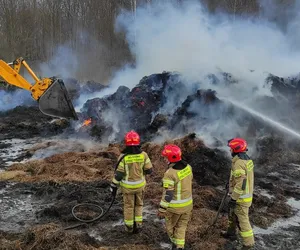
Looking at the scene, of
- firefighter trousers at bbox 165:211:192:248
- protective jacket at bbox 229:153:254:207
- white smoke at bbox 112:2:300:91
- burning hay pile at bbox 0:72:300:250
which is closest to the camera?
firefighter trousers at bbox 165:211:192:248

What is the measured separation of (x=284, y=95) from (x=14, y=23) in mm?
27658

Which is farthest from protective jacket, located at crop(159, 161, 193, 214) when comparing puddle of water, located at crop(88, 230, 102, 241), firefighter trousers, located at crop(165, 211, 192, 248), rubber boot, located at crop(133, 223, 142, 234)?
puddle of water, located at crop(88, 230, 102, 241)

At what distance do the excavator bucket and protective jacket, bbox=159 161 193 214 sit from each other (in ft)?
20.3

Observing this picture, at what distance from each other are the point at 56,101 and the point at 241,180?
682 cm

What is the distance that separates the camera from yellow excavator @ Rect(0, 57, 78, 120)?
10.4 metres

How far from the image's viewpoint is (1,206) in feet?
25.7

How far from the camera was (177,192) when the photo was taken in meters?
5.46

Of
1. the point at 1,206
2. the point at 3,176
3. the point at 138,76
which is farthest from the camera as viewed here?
the point at 138,76

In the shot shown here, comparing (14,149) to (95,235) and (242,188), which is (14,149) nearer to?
(95,235)

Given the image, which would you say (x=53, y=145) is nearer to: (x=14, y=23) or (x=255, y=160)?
(x=255, y=160)

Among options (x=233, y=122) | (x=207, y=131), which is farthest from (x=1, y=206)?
(x=233, y=122)

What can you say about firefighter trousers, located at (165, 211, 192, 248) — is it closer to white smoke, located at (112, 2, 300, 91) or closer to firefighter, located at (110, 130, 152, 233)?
firefighter, located at (110, 130, 152, 233)

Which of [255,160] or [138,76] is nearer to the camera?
[255,160]

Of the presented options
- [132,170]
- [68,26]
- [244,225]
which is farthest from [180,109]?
[68,26]
